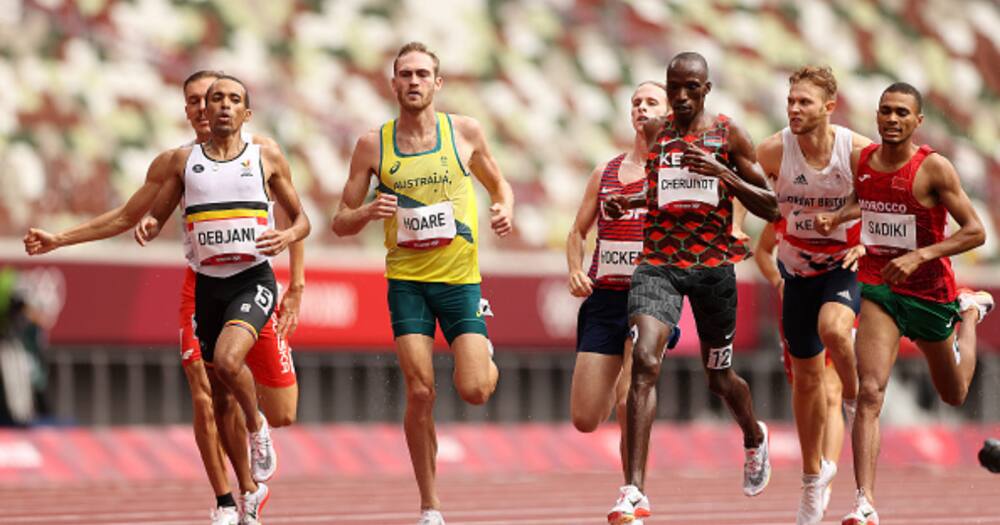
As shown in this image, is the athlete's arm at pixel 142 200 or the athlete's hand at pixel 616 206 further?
the athlete's arm at pixel 142 200

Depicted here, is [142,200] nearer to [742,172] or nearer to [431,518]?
[431,518]

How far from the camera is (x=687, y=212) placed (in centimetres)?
981

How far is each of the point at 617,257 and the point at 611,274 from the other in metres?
0.13

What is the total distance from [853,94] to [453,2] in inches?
250

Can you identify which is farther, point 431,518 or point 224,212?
point 224,212

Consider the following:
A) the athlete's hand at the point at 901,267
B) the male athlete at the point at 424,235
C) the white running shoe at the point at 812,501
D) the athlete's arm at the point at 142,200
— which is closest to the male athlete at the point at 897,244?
the athlete's hand at the point at 901,267

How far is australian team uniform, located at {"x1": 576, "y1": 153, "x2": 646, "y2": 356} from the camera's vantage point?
11.4 m

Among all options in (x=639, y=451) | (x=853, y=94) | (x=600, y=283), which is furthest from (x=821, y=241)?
(x=853, y=94)

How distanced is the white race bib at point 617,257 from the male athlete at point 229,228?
6.03 ft

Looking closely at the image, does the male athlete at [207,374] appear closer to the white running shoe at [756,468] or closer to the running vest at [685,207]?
the running vest at [685,207]

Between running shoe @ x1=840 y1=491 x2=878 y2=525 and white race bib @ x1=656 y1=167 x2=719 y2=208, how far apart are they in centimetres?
165

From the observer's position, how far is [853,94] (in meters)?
29.0

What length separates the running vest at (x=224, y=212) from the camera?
10.4 meters

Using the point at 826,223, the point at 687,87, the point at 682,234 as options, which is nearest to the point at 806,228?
the point at 826,223
